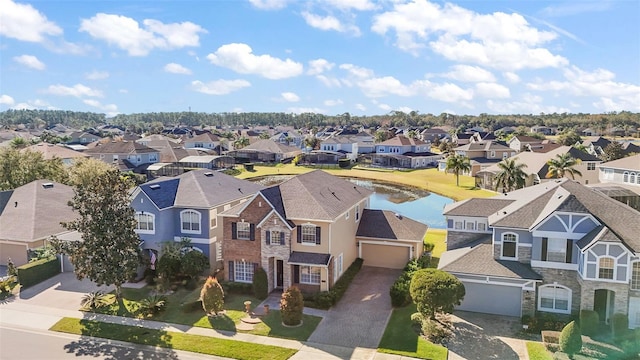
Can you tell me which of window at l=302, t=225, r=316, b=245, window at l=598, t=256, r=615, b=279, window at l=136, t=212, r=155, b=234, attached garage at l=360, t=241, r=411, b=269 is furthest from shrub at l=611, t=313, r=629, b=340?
window at l=136, t=212, r=155, b=234

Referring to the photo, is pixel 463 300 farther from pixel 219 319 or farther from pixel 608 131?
pixel 608 131

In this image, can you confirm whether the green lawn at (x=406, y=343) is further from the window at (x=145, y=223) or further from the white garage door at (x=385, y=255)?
the window at (x=145, y=223)

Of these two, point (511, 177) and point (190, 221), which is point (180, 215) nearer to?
point (190, 221)

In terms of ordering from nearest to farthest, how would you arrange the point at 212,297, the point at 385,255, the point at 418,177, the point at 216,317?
the point at 212,297 → the point at 216,317 → the point at 385,255 → the point at 418,177

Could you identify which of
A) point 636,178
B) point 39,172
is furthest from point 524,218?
point 39,172

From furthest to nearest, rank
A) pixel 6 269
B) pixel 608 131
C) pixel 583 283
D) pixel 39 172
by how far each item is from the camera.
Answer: pixel 608 131
pixel 39 172
pixel 6 269
pixel 583 283

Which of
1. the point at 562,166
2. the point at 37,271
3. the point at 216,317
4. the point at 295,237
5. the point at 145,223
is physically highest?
the point at 562,166

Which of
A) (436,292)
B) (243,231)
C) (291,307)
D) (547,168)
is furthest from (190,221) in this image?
(547,168)
